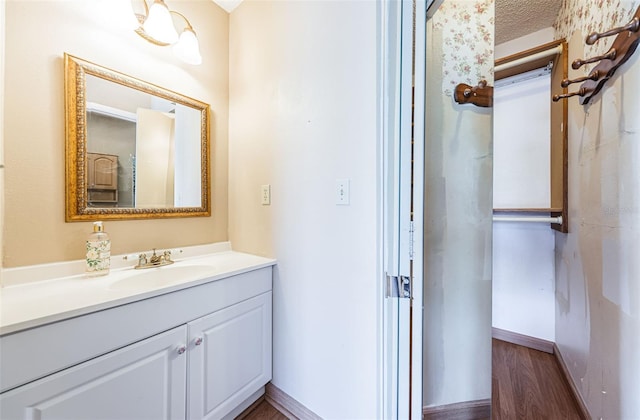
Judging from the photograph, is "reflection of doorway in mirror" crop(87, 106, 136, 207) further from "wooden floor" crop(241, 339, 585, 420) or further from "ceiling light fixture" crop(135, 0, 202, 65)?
"wooden floor" crop(241, 339, 585, 420)

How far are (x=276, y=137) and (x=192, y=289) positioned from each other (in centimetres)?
86

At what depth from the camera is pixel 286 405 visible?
1.29 meters

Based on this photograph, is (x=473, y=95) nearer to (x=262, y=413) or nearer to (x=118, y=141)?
(x=118, y=141)

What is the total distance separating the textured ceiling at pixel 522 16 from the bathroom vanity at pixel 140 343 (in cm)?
218

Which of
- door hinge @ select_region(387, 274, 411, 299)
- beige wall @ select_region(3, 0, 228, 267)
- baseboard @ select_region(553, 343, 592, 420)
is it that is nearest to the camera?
door hinge @ select_region(387, 274, 411, 299)

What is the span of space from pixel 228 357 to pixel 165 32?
65.5 inches

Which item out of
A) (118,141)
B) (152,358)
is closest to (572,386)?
(152,358)

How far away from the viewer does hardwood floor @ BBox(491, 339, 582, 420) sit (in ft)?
4.17

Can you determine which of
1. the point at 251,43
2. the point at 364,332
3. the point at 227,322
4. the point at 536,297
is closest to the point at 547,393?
the point at 536,297

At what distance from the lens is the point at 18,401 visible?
2.18 ft

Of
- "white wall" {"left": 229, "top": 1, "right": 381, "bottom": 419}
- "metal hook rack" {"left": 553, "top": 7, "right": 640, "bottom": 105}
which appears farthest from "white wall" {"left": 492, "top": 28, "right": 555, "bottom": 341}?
"white wall" {"left": 229, "top": 1, "right": 381, "bottom": 419}

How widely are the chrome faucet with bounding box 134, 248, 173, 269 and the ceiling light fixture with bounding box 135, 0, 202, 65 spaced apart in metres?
1.10

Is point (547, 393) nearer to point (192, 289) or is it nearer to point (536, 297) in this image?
point (536, 297)

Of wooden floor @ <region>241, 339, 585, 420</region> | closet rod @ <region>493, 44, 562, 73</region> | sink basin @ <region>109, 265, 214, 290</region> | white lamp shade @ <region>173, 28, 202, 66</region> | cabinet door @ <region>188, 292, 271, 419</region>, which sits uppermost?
closet rod @ <region>493, 44, 562, 73</region>
